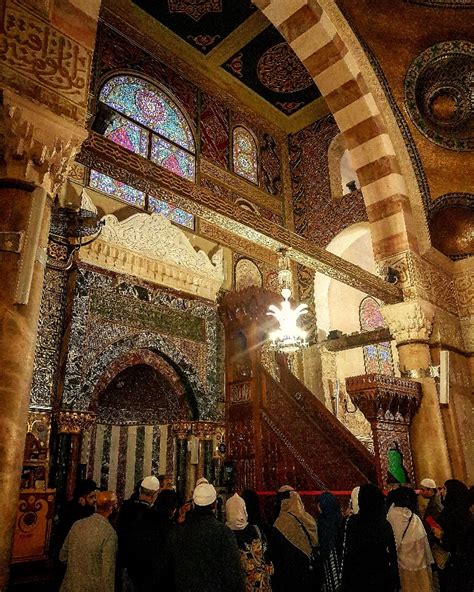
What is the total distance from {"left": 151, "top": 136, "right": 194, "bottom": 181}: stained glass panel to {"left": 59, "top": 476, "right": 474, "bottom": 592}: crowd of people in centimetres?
552

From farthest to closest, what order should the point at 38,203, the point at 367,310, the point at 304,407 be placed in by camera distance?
the point at 367,310, the point at 304,407, the point at 38,203

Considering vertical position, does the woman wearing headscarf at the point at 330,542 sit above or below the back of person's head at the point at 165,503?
below

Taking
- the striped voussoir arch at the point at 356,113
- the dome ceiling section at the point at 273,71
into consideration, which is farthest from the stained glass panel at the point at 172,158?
the striped voussoir arch at the point at 356,113

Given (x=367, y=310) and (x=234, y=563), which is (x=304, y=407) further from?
(x=367, y=310)

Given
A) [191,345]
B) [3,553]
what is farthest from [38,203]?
[191,345]

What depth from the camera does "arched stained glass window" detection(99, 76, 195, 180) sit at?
6836 mm

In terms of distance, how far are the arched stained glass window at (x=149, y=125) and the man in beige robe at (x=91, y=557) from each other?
5.44m

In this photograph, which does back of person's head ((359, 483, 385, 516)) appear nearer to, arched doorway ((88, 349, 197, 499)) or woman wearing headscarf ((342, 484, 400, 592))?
woman wearing headscarf ((342, 484, 400, 592))

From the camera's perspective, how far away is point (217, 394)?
6.51 metres

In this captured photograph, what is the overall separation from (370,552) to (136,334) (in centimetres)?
410

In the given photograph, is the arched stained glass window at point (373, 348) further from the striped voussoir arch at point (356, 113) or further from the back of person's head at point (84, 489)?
the back of person's head at point (84, 489)

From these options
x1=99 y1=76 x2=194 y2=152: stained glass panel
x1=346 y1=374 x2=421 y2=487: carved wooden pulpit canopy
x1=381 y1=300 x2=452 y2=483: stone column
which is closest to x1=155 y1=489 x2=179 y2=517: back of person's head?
x1=346 y1=374 x2=421 y2=487: carved wooden pulpit canopy

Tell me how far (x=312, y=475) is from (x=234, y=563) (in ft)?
11.9

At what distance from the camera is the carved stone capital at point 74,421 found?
473 centimetres
